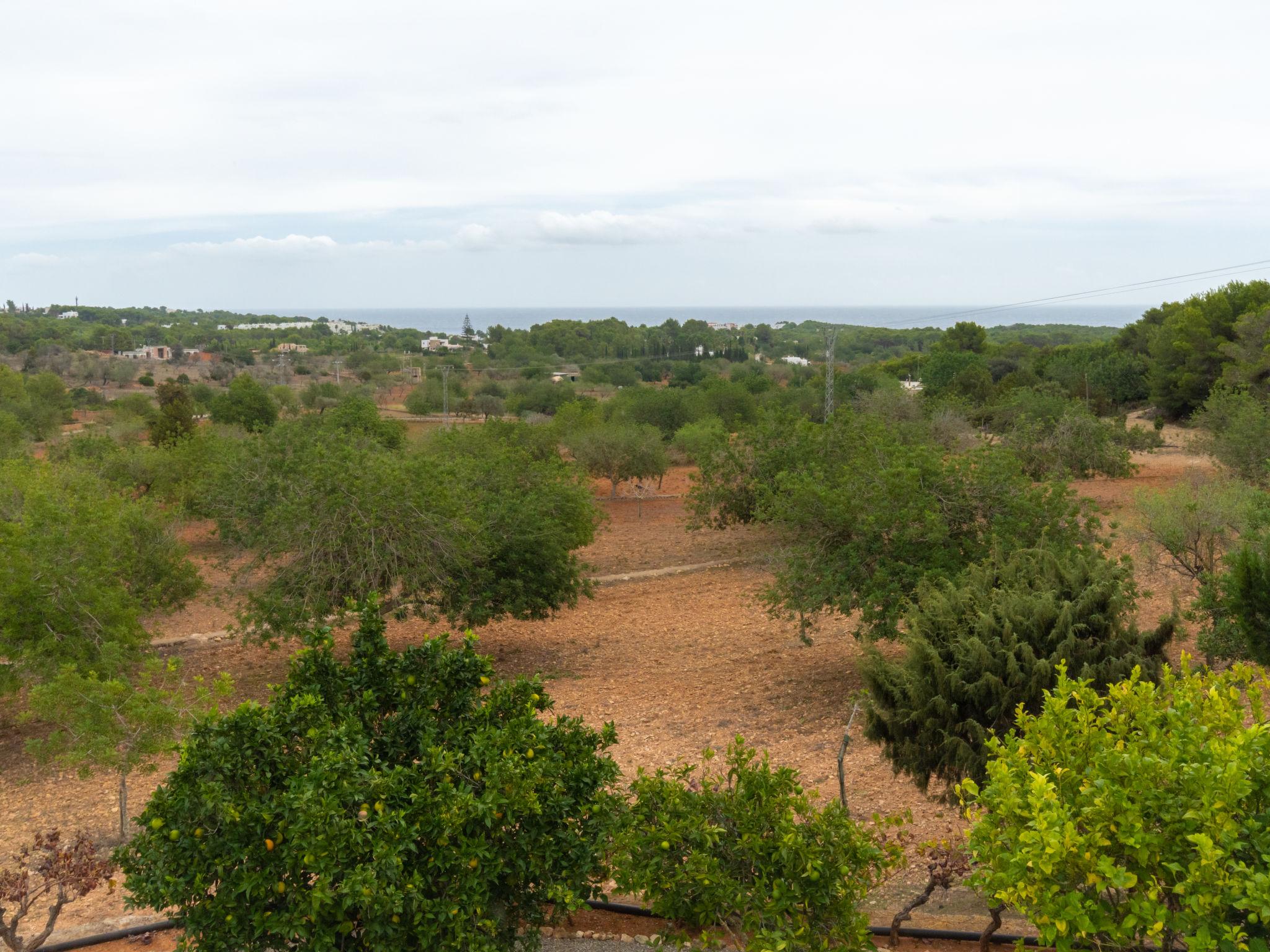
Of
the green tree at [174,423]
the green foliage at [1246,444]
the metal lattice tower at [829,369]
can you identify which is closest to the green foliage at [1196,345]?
the green foliage at [1246,444]

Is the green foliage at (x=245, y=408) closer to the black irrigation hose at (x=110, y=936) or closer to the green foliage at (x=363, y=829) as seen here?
the black irrigation hose at (x=110, y=936)

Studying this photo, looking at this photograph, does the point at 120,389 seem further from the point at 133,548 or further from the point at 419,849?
the point at 419,849

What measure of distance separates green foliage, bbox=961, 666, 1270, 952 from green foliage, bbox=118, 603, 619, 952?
7.28 ft

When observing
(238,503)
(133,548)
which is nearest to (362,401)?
(238,503)

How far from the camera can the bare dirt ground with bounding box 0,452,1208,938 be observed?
10.2 meters

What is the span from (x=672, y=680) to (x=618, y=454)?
57.0ft

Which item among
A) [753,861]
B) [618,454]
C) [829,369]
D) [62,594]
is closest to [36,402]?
[618,454]

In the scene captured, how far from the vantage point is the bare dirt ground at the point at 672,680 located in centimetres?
1017

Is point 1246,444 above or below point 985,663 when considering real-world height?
above

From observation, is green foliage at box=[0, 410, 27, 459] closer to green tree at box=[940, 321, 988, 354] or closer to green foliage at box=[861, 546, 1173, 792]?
green foliage at box=[861, 546, 1173, 792]

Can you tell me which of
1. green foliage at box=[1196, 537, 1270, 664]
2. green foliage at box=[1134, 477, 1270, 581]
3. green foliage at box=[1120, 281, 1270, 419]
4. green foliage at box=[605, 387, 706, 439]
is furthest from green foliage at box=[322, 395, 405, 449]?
green foliage at box=[1120, 281, 1270, 419]

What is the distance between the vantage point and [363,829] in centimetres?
515

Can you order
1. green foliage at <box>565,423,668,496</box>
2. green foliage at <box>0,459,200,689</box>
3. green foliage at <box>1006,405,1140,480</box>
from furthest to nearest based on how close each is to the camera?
1. green foliage at <box>565,423,668,496</box>
2. green foliage at <box>1006,405,1140,480</box>
3. green foliage at <box>0,459,200,689</box>

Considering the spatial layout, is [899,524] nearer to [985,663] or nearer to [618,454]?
[985,663]
